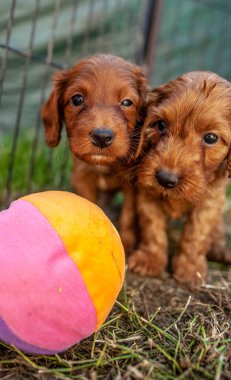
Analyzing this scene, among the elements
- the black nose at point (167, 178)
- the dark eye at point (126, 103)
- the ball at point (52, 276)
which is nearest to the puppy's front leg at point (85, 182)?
the dark eye at point (126, 103)

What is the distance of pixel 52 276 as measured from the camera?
5.98ft

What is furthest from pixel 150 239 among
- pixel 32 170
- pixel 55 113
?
pixel 32 170

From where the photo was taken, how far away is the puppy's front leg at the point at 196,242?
317 cm

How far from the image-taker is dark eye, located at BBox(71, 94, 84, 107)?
3.06 meters

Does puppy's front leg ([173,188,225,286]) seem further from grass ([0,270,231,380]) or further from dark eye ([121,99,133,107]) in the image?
dark eye ([121,99,133,107])

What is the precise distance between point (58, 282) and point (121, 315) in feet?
2.48

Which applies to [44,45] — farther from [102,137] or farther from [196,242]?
[196,242]

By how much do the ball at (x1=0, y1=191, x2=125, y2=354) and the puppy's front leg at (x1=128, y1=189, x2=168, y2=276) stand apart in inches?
47.7

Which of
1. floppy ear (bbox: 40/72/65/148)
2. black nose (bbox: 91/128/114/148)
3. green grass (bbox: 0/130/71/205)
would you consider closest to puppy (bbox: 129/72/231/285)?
black nose (bbox: 91/128/114/148)

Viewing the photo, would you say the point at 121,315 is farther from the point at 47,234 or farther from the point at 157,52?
the point at 157,52

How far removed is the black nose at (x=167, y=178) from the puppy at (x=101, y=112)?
0.30 m

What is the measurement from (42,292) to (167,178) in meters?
1.12

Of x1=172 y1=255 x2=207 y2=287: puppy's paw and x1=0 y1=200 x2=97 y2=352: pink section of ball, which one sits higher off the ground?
x1=0 y1=200 x2=97 y2=352: pink section of ball

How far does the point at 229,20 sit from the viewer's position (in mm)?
7012
